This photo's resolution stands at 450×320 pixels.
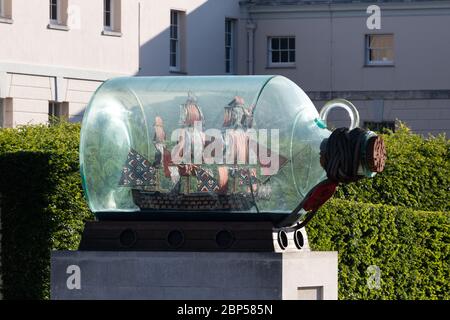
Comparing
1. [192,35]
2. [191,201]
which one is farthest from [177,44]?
[191,201]

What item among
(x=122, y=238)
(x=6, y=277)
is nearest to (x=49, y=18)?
(x=6, y=277)

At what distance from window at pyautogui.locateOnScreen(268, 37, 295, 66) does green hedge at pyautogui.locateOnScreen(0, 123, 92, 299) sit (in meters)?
37.6

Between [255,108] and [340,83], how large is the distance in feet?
133

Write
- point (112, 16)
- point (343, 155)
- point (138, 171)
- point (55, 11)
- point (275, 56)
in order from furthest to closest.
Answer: point (275, 56) → point (112, 16) → point (55, 11) → point (138, 171) → point (343, 155)

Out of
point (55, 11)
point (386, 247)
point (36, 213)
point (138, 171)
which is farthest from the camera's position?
point (55, 11)

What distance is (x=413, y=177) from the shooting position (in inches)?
937

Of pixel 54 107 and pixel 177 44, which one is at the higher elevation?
pixel 177 44

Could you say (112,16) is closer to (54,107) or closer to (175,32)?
(54,107)

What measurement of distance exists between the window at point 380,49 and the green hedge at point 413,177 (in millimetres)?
29073

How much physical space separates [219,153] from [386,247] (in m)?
5.84

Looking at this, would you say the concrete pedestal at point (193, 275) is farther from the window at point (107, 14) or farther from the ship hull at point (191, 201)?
the window at point (107, 14)

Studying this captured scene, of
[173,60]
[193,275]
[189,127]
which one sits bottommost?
[193,275]

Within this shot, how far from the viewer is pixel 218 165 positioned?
14.3m

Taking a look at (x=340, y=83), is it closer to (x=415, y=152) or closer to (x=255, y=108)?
(x=415, y=152)
